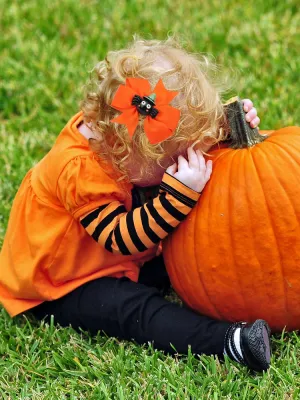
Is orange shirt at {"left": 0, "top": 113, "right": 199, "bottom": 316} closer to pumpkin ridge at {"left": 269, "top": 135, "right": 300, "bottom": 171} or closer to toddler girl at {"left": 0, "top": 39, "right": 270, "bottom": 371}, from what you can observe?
toddler girl at {"left": 0, "top": 39, "right": 270, "bottom": 371}

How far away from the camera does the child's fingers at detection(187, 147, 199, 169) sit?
2.29m

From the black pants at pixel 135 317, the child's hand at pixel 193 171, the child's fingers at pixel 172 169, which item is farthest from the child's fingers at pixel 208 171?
the black pants at pixel 135 317

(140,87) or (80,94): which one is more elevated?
(80,94)

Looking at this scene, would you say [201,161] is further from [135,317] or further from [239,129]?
[135,317]

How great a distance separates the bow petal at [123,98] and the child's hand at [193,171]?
256mm

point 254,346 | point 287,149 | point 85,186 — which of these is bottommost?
point 254,346

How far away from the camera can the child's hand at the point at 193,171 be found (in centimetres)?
228

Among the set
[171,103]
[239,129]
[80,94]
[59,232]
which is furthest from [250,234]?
[80,94]

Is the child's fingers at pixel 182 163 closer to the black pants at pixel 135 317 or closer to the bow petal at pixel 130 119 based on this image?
the bow petal at pixel 130 119

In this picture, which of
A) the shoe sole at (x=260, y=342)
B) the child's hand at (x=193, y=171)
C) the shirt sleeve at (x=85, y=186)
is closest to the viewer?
the shoe sole at (x=260, y=342)

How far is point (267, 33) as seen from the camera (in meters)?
4.43

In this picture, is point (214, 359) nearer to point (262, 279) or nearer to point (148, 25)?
point (262, 279)

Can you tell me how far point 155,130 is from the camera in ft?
7.25

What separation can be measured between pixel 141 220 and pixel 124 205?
0.18 meters
